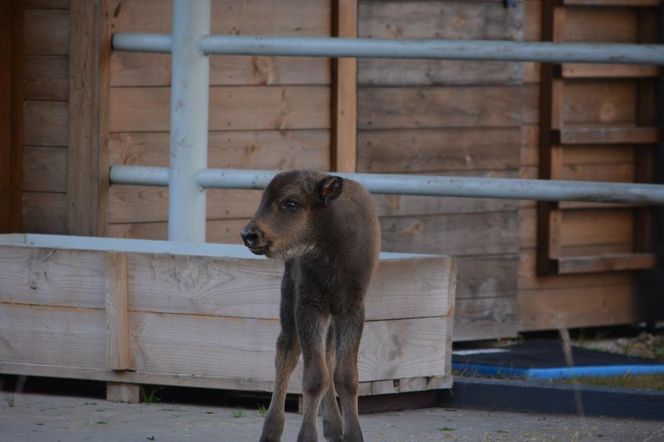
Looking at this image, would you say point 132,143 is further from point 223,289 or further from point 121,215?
point 223,289

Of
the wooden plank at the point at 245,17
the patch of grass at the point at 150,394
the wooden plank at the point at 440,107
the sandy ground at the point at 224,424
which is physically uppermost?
the wooden plank at the point at 245,17

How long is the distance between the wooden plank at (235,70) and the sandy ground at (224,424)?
1.78m

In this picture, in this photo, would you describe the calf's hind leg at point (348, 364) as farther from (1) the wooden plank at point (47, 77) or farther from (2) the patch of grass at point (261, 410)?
(1) the wooden plank at point (47, 77)

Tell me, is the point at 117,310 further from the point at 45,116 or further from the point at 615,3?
the point at 615,3

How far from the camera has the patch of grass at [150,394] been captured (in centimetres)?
609

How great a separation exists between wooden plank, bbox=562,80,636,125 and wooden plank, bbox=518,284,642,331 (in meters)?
1.08

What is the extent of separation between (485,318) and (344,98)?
5.54 feet

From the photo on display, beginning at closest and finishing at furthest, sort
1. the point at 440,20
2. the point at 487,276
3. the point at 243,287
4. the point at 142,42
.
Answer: the point at 243,287 < the point at 142,42 < the point at 440,20 < the point at 487,276

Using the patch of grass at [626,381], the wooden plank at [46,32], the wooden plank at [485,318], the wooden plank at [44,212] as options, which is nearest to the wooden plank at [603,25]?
the wooden plank at [485,318]

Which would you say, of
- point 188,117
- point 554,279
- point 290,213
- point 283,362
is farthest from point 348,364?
point 554,279

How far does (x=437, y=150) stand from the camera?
832cm

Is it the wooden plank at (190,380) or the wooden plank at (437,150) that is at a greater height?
the wooden plank at (437,150)

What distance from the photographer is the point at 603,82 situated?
9211mm

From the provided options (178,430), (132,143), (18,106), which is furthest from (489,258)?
(178,430)
